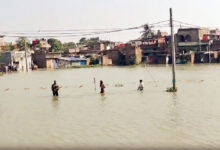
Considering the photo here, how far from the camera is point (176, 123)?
38.2 ft

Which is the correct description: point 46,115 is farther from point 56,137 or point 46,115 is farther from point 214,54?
point 214,54

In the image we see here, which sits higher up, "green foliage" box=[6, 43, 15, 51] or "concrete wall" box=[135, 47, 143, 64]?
"green foliage" box=[6, 43, 15, 51]

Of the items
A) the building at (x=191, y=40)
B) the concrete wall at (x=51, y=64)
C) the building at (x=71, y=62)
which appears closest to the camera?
the concrete wall at (x=51, y=64)

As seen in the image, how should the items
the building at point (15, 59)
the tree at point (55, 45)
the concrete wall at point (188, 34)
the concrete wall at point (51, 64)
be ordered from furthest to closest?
the tree at point (55, 45) → the concrete wall at point (188, 34) → the concrete wall at point (51, 64) → the building at point (15, 59)

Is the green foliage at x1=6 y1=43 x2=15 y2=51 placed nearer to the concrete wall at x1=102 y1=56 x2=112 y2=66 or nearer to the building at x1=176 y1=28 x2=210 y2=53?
the concrete wall at x1=102 y1=56 x2=112 y2=66

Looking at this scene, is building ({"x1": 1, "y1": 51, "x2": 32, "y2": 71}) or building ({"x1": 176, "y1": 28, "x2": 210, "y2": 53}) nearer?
building ({"x1": 1, "y1": 51, "x2": 32, "y2": 71})

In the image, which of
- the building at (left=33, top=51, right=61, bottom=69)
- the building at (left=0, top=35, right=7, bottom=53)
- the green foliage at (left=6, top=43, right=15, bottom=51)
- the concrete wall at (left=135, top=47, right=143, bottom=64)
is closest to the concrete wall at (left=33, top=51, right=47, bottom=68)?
the building at (left=33, top=51, right=61, bottom=69)

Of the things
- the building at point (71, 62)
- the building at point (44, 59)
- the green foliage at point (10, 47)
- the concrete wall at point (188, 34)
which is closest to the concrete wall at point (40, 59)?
the building at point (44, 59)

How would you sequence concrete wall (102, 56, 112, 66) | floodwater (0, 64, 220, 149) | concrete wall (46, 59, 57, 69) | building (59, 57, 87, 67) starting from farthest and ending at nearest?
1. concrete wall (102, 56, 112, 66)
2. building (59, 57, 87, 67)
3. concrete wall (46, 59, 57, 69)
4. floodwater (0, 64, 220, 149)

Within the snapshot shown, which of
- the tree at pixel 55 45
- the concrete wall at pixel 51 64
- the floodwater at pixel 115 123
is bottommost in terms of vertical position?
the floodwater at pixel 115 123

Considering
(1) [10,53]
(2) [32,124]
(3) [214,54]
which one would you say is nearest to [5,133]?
(2) [32,124]

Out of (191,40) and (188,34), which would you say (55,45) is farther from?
(191,40)

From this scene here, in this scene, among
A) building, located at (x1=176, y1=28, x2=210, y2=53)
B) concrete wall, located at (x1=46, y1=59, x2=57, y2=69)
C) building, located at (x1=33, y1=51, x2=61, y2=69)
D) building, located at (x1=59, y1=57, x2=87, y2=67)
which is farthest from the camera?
building, located at (x1=176, y1=28, x2=210, y2=53)

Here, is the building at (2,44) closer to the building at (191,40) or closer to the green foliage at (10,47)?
the green foliage at (10,47)
